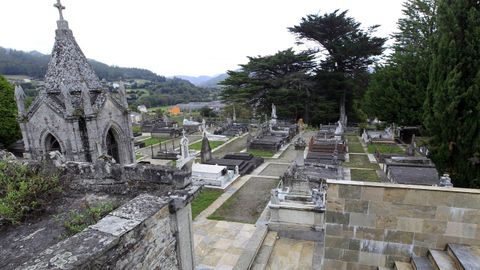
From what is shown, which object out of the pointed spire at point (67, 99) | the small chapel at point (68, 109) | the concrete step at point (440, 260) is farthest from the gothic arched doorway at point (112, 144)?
the concrete step at point (440, 260)

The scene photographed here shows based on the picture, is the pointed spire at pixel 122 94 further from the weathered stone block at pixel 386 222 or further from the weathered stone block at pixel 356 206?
the weathered stone block at pixel 386 222

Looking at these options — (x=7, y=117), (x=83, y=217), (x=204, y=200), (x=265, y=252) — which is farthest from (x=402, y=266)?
(x=7, y=117)

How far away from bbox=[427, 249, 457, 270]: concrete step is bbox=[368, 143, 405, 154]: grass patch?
16.0 meters

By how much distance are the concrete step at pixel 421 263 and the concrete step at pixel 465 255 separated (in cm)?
35

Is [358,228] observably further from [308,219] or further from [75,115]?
[75,115]

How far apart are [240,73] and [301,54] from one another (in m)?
7.96

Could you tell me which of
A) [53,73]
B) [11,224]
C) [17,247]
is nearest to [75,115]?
[53,73]

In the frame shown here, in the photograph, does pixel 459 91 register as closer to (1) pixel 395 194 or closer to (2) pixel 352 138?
(1) pixel 395 194

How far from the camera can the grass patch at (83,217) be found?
3083 mm

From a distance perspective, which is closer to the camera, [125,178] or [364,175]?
[125,178]

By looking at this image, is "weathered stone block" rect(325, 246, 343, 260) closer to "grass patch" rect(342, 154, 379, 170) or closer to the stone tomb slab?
the stone tomb slab

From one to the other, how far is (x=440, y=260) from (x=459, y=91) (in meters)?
7.70

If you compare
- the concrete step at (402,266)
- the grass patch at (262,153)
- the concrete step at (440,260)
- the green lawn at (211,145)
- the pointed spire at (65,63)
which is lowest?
the grass patch at (262,153)

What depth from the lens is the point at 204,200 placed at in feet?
36.8
